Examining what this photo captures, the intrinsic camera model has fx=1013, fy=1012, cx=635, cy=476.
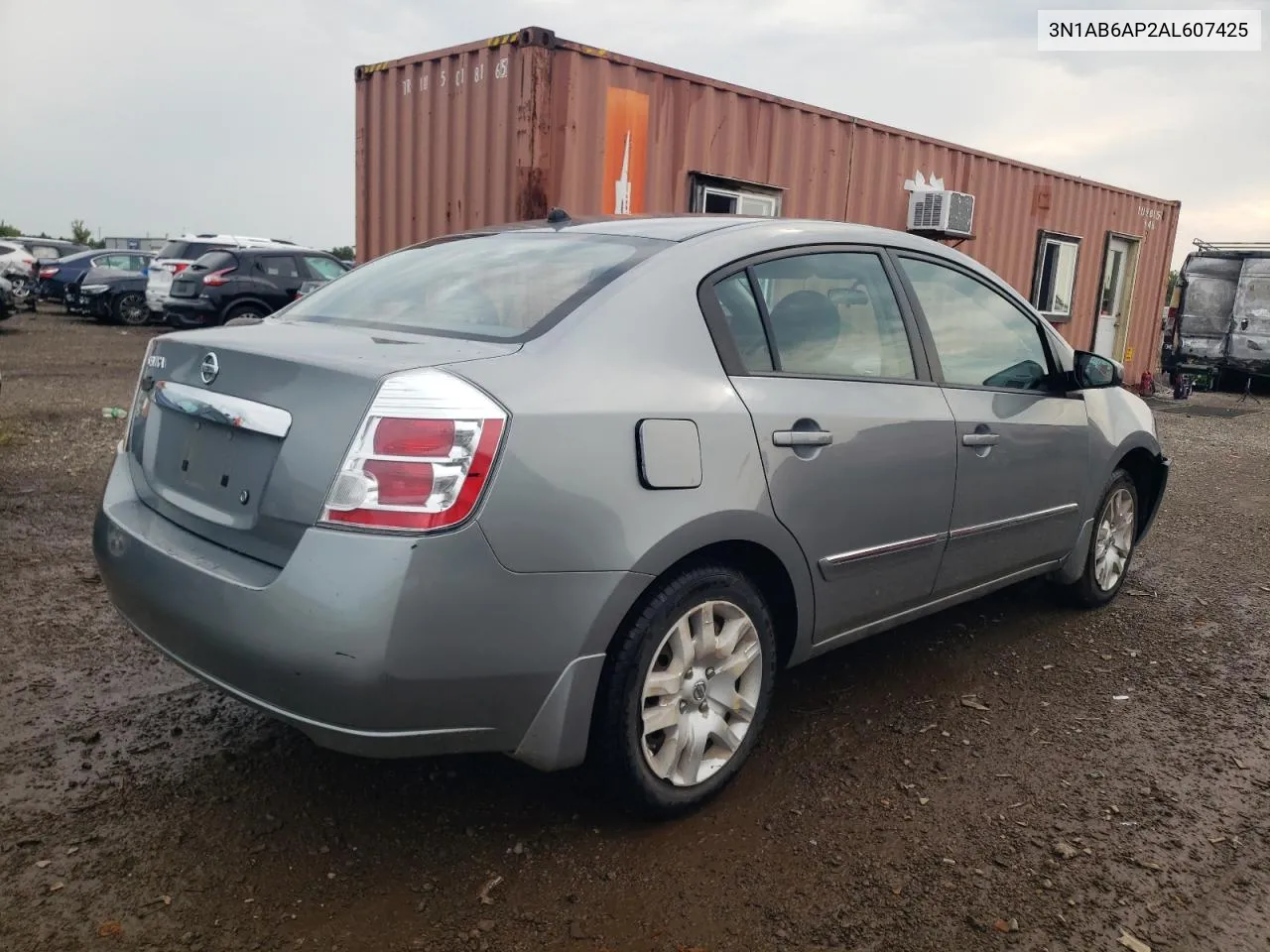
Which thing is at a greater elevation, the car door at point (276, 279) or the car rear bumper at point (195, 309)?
the car door at point (276, 279)

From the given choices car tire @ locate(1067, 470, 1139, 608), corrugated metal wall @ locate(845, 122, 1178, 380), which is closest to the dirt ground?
car tire @ locate(1067, 470, 1139, 608)

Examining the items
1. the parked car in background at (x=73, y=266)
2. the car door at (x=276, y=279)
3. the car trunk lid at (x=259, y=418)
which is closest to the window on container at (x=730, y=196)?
the car trunk lid at (x=259, y=418)

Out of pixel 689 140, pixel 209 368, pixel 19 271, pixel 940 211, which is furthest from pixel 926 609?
pixel 19 271

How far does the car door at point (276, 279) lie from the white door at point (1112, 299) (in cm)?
1079

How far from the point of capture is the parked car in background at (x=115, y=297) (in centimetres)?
1853

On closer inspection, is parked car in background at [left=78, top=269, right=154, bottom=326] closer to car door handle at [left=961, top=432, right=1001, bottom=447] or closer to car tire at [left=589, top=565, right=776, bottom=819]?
car door handle at [left=961, top=432, right=1001, bottom=447]

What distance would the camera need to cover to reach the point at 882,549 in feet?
9.96

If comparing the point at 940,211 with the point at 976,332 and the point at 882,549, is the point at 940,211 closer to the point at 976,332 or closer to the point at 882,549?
the point at 976,332

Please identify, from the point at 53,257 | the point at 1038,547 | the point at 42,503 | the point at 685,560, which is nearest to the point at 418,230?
the point at 42,503

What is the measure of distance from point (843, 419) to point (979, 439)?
0.73 meters

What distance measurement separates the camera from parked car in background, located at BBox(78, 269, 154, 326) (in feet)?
60.8

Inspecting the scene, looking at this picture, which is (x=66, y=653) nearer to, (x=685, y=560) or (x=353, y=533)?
(x=353, y=533)

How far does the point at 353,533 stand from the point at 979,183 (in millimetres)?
10131

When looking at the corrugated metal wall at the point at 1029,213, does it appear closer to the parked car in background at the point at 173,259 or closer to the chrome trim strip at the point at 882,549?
the chrome trim strip at the point at 882,549
